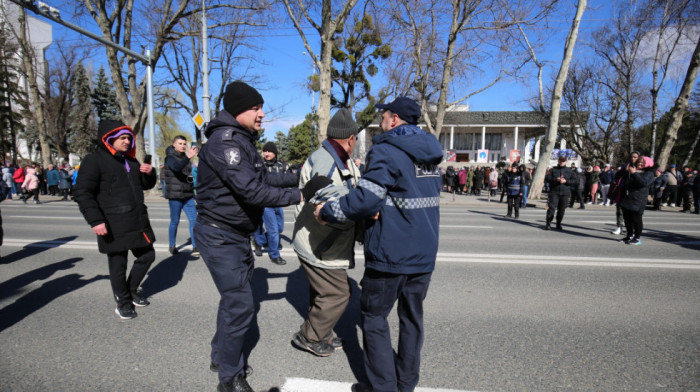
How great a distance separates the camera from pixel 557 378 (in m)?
2.53

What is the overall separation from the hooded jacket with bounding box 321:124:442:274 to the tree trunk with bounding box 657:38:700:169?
2073cm

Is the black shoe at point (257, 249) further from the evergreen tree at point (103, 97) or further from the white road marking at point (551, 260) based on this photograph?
the evergreen tree at point (103, 97)

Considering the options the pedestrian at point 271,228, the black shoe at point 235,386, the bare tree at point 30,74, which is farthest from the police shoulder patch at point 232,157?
the bare tree at point 30,74

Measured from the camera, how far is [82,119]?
38562 mm

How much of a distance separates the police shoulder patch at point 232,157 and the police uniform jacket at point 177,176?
3625mm

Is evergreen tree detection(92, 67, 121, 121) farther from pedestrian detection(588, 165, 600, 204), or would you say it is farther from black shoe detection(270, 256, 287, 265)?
pedestrian detection(588, 165, 600, 204)

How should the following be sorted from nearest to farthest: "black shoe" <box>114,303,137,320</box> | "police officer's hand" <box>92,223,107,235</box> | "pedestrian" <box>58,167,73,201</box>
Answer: "police officer's hand" <box>92,223,107,235</box>
"black shoe" <box>114,303,137,320</box>
"pedestrian" <box>58,167,73,201</box>

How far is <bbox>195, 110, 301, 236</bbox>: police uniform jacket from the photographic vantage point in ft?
7.14

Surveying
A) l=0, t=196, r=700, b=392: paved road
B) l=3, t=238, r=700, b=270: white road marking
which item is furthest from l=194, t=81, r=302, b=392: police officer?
l=3, t=238, r=700, b=270: white road marking

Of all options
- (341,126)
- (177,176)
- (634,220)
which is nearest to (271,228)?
(177,176)

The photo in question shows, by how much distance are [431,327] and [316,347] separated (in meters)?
1.15

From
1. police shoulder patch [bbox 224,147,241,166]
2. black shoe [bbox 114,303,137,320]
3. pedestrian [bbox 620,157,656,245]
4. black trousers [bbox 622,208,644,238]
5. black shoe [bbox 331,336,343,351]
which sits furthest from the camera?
black trousers [bbox 622,208,644,238]

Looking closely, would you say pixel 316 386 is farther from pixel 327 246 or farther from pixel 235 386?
pixel 327 246

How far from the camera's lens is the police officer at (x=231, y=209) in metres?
2.21
